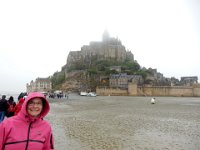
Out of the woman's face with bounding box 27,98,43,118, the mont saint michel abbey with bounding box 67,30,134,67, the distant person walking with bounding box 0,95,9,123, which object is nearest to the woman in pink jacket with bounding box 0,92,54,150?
the woman's face with bounding box 27,98,43,118

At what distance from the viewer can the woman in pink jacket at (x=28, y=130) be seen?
2469mm

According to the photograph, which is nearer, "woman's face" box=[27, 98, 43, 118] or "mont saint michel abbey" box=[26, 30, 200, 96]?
"woman's face" box=[27, 98, 43, 118]

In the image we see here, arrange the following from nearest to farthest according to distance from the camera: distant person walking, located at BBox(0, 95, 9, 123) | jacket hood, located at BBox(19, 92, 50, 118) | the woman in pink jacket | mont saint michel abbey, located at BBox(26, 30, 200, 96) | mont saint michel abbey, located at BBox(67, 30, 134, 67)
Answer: the woman in pink jacket, jacket hood, located at BBox(19, 92, 50, 118), distant person walking, located at BBox(0, 95, 9, 123), mont saint michel abbey, located at BBox(26, 30, 200, 96), mont saint michel abbey, located at BBox(67, 30, 134, 67)

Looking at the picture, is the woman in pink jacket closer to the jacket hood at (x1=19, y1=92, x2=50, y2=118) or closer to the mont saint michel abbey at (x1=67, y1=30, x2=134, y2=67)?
the jacket hood at (x1=19, y1=92, x2=50, y2=118)

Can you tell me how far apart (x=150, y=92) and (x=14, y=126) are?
259ft

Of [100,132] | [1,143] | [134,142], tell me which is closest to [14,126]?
[1,143]

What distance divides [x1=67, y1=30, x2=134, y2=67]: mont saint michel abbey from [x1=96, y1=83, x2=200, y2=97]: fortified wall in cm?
3464

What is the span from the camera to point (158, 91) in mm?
79938

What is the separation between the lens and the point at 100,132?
9523 millimetres

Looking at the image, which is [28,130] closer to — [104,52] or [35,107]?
[35,107]

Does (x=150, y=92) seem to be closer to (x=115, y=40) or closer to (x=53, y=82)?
(x=115, y=40)

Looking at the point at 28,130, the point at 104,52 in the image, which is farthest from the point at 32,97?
the point at 104,52

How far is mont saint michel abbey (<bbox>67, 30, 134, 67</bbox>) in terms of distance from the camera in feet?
374

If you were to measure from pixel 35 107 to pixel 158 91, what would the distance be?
261 feet
